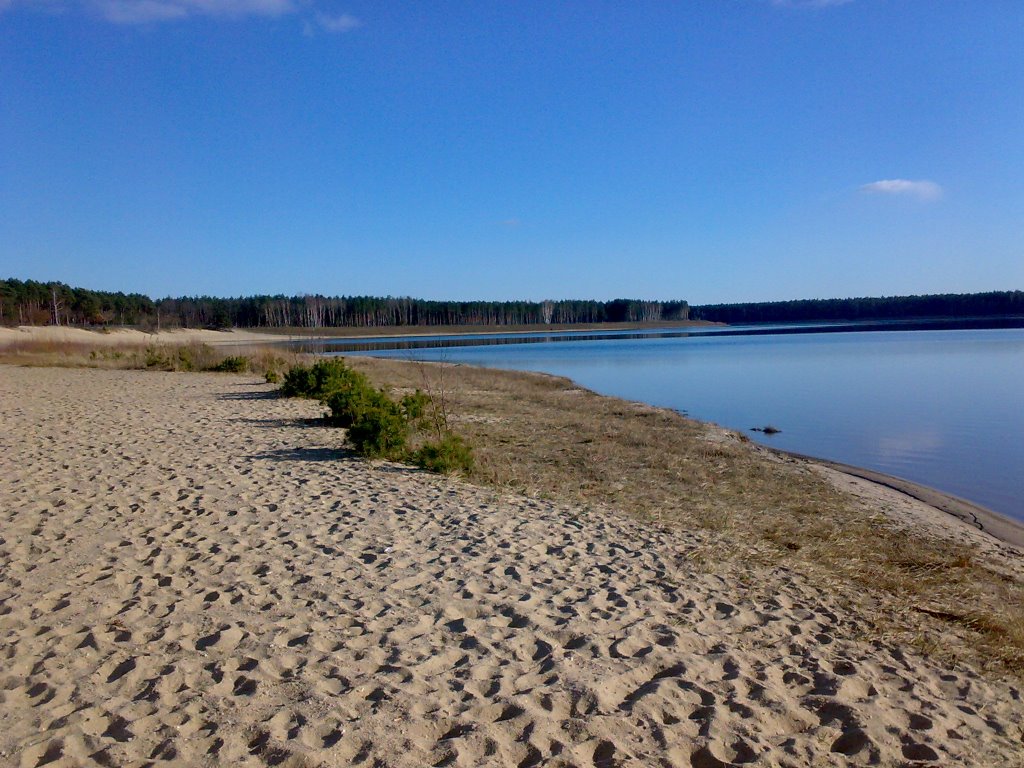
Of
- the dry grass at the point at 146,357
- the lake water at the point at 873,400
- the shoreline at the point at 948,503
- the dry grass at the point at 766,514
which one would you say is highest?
the dry grass at the point at 146,357

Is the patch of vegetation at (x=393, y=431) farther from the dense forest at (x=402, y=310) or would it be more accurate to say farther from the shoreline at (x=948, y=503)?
the dense forest at (x=402, y=310)

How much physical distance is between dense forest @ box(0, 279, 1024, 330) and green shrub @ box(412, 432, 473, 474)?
207 ft

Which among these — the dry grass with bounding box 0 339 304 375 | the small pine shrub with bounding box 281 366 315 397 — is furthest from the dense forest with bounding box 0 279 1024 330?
the small pine shrub with bounding box 281 366 315 397

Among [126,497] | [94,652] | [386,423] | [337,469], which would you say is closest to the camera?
[94,652]

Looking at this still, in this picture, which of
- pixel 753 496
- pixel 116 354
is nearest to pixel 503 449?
pixel 753 496

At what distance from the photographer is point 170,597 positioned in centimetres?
509

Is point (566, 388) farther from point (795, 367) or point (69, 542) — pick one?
point (69, 542)

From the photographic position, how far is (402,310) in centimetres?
12525

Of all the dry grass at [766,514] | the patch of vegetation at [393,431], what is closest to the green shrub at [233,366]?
the dry grass at [766,514]

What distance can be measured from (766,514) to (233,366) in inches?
833

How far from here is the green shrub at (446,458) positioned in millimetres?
9750

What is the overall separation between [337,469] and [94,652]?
5524mm

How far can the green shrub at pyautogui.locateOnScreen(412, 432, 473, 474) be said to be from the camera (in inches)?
384

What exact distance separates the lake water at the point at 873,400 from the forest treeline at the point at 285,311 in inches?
1118
